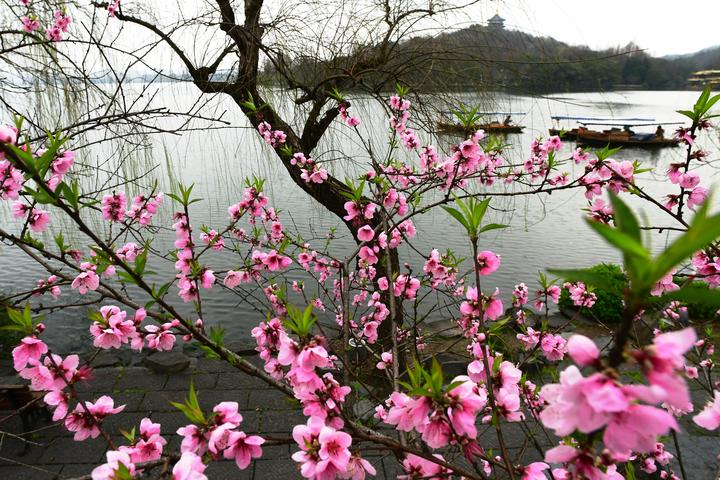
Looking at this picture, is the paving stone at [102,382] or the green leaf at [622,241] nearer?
the green leaf at [622,241]

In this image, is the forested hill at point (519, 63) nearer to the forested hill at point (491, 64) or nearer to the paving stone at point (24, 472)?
the forested hill at point (491, 64)

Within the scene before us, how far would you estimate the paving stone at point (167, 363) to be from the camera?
4.21 metres

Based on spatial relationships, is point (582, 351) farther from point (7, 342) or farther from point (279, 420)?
point (7, 342)

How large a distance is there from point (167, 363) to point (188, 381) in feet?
0.91

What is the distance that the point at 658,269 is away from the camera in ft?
1.44

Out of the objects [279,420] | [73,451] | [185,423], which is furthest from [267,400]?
[73,451]

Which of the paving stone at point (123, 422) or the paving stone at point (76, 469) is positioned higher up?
the paving stone at point (76, 469)

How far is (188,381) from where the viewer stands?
4133 millimetres

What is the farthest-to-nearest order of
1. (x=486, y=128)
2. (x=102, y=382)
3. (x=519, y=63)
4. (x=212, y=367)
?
(x=212, y=367), (x=102, y=382), (x=486, y=128), (x=519, y=63)

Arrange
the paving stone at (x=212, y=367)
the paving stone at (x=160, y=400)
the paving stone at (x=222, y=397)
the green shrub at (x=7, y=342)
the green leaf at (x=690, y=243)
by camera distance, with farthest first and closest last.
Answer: the green shrub at (x=7, y=342) → the paving stone at (x=212, y=367) → the paving stone at (x=222, y=397) → the paving stone at (x=160, y=400) → the green leaf at (x=690, y=243)

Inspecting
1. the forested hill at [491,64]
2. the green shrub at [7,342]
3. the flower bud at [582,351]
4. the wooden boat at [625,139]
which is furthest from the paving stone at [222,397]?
the wooden boat at [625,139]

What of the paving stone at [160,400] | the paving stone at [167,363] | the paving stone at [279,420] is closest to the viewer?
the paving stone at [279,420]

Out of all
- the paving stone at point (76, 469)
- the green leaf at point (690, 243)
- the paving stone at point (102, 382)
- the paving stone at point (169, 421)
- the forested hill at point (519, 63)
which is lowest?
the paving stone at point (102, 382)

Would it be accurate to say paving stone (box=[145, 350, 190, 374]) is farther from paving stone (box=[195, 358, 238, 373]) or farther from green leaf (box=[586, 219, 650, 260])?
green leaf (box=[586, 219, 650, 260])
